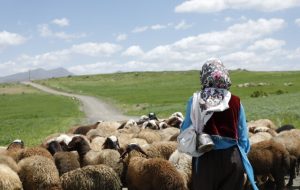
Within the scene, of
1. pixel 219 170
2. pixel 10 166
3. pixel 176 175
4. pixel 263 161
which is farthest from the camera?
pixel 263 161

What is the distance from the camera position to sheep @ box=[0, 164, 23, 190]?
879 cm

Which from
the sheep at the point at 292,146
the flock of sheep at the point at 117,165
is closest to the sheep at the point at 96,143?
the flock of sheep at the point at 117,165

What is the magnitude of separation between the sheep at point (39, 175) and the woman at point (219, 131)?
4.88m

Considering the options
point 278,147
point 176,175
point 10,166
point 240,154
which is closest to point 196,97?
point 240,154

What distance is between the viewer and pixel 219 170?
5.16 m

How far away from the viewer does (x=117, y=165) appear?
1080 cm

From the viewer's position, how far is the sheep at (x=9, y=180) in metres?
8.79

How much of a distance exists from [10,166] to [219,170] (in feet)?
19.8

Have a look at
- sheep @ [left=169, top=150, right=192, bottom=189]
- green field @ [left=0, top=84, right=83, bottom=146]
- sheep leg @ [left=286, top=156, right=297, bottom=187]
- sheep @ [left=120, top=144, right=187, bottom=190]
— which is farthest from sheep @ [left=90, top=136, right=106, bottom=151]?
green field @ [left=0, top=84, right=83, bottom=146]

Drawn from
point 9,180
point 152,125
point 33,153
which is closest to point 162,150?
point 33,153

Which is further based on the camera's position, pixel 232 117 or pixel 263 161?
pixel 263 161

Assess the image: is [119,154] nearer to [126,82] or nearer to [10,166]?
[10,166]

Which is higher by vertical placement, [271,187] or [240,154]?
[240,154]

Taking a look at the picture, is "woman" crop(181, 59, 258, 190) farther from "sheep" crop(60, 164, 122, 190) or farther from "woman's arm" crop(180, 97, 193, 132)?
"sheep" crop(60, 164, 122, 190)
